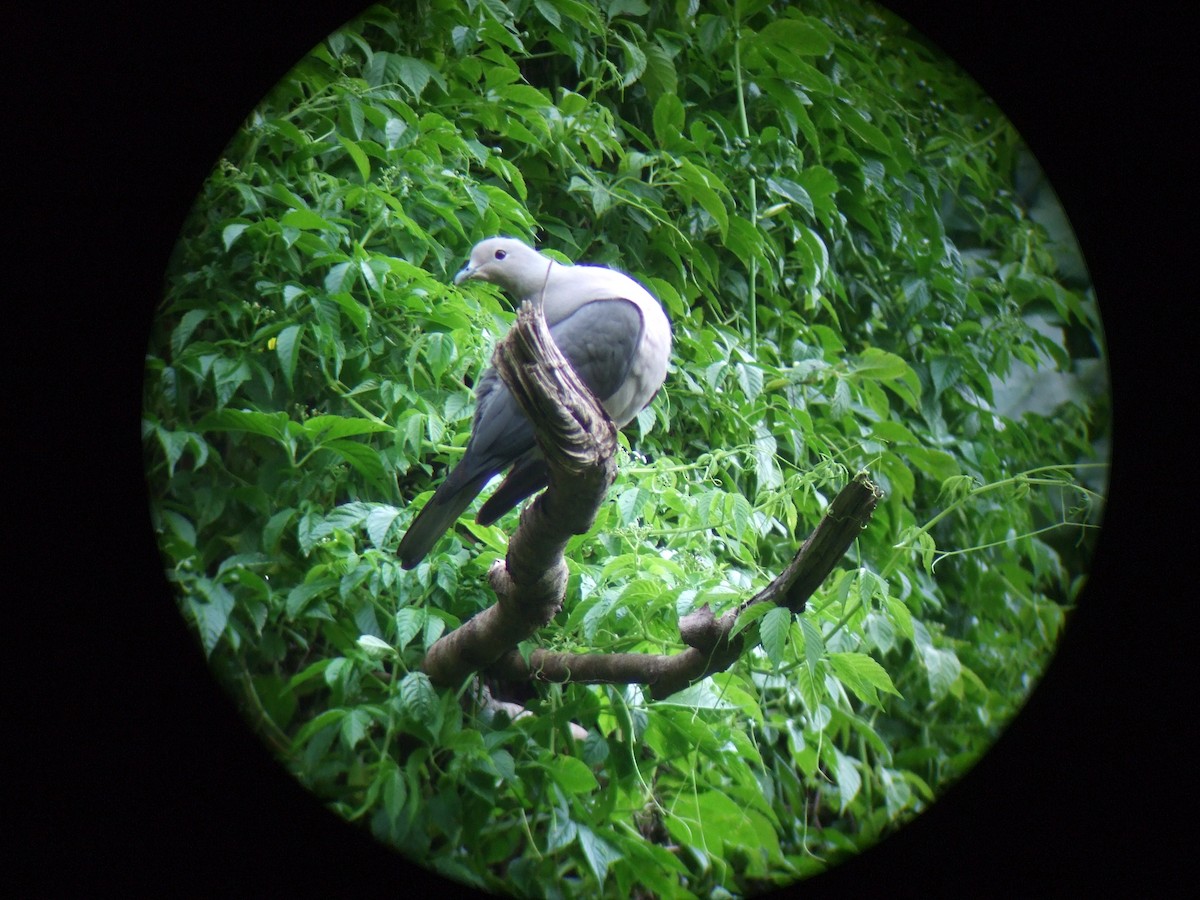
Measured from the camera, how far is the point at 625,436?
1.86 metres

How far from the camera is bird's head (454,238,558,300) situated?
159 centimetres

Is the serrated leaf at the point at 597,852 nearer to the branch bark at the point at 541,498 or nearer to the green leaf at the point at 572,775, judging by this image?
the green leaf at the point at 572,775

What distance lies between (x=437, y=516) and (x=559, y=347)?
1.08 ft

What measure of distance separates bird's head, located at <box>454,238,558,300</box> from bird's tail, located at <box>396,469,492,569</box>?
11.9 inches

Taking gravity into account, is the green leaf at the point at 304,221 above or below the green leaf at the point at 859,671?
above

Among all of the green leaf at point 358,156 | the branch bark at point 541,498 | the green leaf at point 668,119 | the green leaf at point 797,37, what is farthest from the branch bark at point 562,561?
the green leaf at point 797,37

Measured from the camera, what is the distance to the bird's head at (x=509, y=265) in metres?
1.59

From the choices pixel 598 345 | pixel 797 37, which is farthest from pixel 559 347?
pixel 797 37

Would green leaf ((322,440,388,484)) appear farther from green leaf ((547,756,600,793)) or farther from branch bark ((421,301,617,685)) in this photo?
green leaf ((547,756,600,793))

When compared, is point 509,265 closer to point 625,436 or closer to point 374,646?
point 625,436

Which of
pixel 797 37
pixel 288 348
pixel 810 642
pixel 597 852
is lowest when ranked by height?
pixel 597 852

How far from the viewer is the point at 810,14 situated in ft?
5.44

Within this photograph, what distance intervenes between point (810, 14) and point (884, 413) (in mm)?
724

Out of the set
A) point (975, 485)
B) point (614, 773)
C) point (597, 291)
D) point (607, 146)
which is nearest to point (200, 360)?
point (597, 291)
